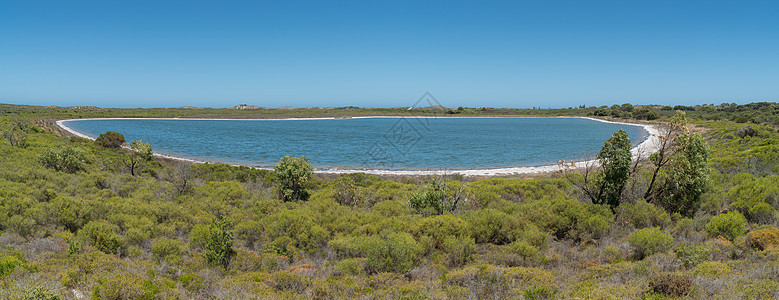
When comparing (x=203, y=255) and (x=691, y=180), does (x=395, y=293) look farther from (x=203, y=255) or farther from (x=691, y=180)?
(x=691, y=180)

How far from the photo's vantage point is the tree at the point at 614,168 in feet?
44.2

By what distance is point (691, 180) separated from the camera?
13.3 metres

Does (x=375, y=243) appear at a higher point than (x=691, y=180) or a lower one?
Result: lower

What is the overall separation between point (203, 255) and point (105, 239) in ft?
8.84

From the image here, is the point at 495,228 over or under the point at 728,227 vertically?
under

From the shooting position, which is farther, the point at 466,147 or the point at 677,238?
the point at 466,147

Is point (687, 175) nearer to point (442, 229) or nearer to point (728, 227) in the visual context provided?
point (728, 227)

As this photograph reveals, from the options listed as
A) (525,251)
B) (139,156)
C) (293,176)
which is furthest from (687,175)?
(139,156)

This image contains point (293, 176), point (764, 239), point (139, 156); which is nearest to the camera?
point (764, 239)

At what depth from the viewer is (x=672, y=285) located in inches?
252

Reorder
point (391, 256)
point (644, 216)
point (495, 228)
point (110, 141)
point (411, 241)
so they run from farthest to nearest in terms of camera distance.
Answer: point (110, 141), point (644, 216), point (495, 228), point (411, 241), point (391, 256)

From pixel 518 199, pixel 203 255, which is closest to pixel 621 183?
pixel 518 199

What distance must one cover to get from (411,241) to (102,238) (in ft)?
25.9

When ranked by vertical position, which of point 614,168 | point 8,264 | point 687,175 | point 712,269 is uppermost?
point 614,168
